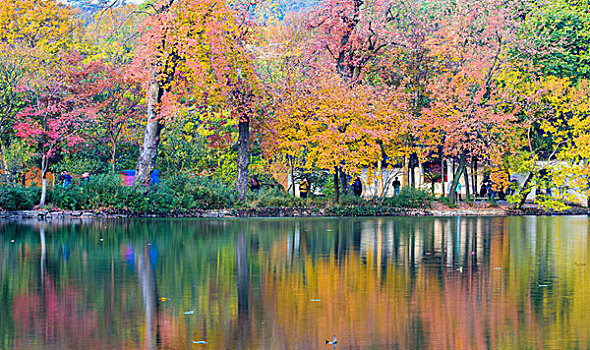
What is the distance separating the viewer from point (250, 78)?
129ft

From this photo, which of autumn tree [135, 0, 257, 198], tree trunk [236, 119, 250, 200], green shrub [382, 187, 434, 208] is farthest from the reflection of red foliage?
green shrub [382, 187, 434, 208]

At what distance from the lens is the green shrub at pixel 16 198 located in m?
35.0

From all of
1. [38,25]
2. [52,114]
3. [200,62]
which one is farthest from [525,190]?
[38,25]

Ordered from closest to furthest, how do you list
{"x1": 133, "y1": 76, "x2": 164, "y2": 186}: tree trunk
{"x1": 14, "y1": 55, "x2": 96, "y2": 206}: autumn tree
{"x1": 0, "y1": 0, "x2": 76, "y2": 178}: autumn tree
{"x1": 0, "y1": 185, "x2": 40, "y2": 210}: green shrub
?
{"x1": 0, "y1": 185, "x2": 40, "y2": 210}: green shrub < {"x1": 14, "y1": 55, "x2": 96, "y2": 206}: autumn tree < {"x1": 133, "y1": 76, "x2": 164, "y2": 186}: tree trunk < {"x1": 0, "y1": 0, "x2": 76, "y2": 178}: autumn tree

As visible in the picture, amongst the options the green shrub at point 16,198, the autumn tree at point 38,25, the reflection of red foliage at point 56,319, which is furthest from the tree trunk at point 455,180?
the reflection of red foliage at point 56,319

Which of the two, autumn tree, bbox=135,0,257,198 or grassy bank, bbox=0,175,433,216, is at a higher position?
autumn tree, bbox=135,0,257,198

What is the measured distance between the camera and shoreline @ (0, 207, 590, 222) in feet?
115

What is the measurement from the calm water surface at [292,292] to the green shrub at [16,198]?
10963 mm

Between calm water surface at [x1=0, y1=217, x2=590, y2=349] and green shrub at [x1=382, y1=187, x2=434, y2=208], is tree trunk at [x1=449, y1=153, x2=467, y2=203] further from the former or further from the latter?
calm water surface at [x1=0, y1=217, x2=590, y2=349]

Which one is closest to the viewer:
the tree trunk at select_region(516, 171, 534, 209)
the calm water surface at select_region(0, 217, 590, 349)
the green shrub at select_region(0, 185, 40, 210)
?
the calm water surface at select_region(0, 217, 590, 349)

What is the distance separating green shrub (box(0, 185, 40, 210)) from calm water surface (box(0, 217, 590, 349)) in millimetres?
10963

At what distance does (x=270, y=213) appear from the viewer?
38844 mm

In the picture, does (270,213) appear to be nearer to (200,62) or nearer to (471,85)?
(200,62)

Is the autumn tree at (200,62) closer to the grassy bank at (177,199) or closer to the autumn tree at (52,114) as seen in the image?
the grassy bank at (177,199)
